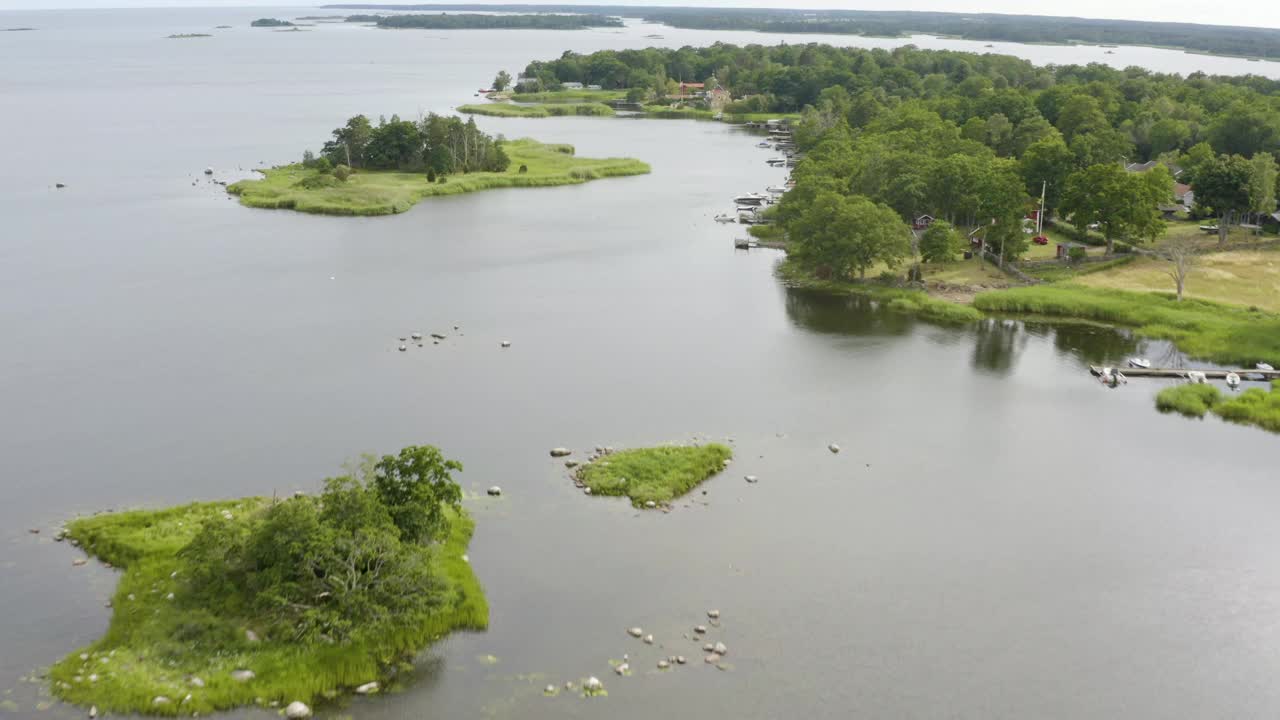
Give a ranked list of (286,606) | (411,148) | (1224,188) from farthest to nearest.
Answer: (411,148)
(1224,188)
(286,606)

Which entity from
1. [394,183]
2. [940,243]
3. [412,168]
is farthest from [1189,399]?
[412,168]

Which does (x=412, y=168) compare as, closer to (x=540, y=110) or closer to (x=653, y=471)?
(x=540, y=110)

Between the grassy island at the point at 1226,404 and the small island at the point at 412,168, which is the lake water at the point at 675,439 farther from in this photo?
the small island at the point at 412,168

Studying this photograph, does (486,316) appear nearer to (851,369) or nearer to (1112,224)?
(851,369)

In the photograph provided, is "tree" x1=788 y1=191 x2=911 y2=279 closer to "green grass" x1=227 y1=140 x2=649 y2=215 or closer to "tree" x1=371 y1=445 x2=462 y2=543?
"tree" x1=371 y1=445 x2=462 y2=543

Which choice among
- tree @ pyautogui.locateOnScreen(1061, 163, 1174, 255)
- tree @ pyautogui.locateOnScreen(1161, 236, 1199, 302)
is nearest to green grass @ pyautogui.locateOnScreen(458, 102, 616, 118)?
tree @ pyautogui.locateOnScreen(1061, 163, 1174, 255)

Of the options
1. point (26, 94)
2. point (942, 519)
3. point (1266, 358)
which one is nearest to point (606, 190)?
point (1266, 358)
